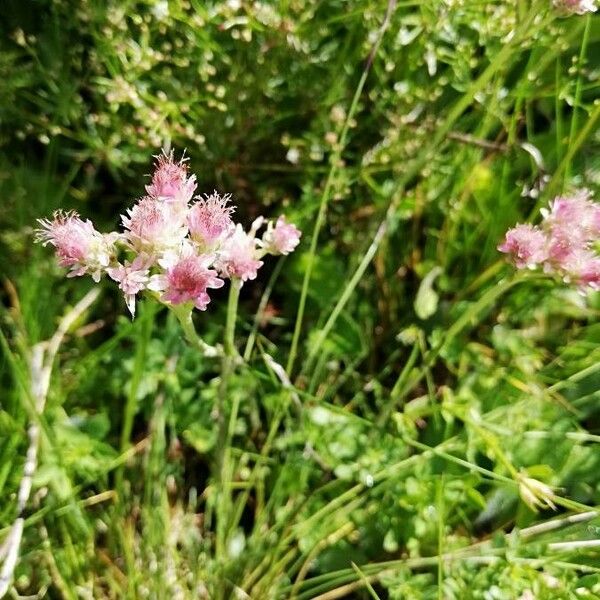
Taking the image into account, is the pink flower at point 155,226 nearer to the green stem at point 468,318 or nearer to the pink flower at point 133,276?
the pink flower at point 133,276

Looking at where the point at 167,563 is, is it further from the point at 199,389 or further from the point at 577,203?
the point at 577,203

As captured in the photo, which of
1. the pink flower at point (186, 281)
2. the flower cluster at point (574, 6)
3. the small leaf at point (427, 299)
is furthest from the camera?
the small leaf at point (427, 299)

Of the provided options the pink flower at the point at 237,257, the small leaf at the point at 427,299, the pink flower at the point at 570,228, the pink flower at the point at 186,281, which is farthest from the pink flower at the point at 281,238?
the small leaf at the point at 427,299

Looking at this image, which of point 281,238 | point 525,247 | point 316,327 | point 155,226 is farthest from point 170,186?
point 316,327

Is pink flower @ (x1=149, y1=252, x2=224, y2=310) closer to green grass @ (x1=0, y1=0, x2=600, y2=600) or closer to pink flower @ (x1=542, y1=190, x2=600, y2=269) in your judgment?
green grass @ (x1=0, y1=0, x2=600, y2=600)

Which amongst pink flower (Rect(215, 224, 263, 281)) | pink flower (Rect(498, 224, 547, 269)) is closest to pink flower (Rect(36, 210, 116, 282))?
pink flower (Rect(215, 224, 263, 281))
